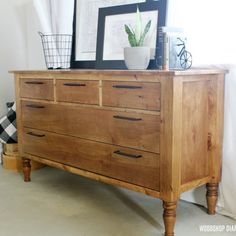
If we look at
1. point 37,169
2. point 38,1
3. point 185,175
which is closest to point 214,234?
point 185,175

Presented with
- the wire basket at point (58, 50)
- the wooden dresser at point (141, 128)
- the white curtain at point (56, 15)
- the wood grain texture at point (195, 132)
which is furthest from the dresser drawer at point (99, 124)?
the white curtain at point (56, 15)

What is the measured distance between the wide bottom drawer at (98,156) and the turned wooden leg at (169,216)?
0.10m

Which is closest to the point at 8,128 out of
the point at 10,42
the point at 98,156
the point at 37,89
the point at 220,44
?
the point at 37,89

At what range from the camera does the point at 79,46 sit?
9.15ft

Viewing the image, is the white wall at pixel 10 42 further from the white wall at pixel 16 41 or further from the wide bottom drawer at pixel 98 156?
the wide bottom drawer at pixel 98 156

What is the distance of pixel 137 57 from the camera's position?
78.7 inches

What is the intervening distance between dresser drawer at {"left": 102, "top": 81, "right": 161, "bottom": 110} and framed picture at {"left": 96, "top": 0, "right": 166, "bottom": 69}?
1.21ft

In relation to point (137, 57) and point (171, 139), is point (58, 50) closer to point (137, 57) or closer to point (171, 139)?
point (137, 57)

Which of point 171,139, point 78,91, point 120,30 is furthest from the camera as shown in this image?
point 120,30

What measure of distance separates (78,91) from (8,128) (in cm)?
116

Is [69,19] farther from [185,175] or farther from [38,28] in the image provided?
[185,175]

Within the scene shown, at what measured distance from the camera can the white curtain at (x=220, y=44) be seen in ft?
6.45

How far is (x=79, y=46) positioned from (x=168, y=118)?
133 cm

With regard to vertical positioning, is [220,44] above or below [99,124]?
above
